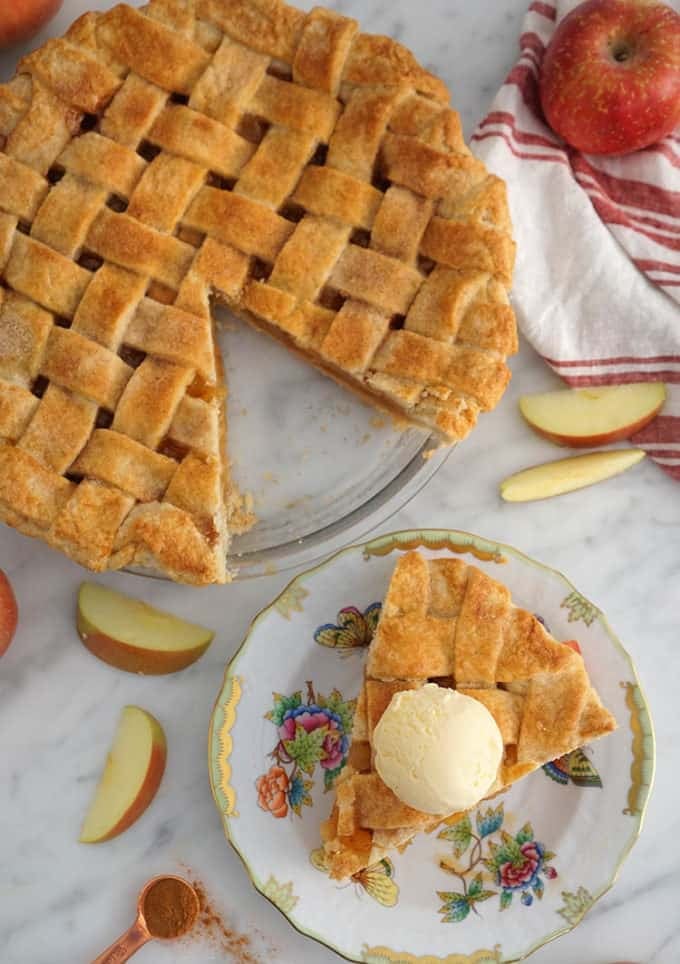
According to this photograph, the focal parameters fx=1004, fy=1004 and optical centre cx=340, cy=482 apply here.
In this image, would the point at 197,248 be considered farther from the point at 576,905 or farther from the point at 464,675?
the point at 576,905

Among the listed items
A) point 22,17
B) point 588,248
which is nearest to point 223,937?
point 588,248

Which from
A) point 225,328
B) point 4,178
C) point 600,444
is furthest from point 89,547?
point 600,444

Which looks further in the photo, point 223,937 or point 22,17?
point 223,937

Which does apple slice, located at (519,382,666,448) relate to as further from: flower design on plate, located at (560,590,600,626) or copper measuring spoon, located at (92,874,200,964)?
copper measuring spoon, located at (92,874,200,964)

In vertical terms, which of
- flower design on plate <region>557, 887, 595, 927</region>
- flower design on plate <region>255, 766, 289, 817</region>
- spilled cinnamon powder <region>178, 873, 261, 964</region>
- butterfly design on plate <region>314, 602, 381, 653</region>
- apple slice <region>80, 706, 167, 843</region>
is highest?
butterfly design on plate <region>314, 602, 381, 653</region>

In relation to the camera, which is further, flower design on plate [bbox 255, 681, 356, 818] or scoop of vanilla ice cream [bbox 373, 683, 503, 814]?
flower design on plate [bbox 255, 681, 356, 818]

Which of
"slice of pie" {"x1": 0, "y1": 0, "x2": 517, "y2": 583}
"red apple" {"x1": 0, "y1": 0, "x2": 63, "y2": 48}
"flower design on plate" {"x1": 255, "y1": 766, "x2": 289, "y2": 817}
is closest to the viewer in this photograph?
"slice of pie" {"x1": 0, "y1": 0, "x2": 517, "y2": 583}

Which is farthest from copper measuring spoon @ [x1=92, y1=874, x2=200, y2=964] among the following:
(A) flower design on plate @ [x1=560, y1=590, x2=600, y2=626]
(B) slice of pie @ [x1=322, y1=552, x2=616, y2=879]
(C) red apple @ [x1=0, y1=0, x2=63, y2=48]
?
(C) red apple @ [x1=0, y1=0, x2=63, y2=48]
